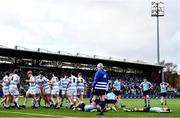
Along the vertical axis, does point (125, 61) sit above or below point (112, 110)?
above

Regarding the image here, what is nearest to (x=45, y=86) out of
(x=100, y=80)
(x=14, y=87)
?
(x=14, y=87)

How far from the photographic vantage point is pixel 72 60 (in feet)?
240

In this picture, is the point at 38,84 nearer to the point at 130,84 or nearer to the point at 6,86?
the point at 6,86

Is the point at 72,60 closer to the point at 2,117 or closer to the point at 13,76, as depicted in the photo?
the point at 13,76

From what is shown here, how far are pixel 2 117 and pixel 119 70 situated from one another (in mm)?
63720

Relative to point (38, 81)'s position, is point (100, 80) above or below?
below

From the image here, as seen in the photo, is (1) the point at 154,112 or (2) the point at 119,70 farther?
(2) the point at 119,70

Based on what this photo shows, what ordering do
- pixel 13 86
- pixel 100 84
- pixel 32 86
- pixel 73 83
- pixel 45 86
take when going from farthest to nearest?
pixel 45 86 < pixel 32 86 < pixel 73 83 < pixel 13 86 < pixel 100 84

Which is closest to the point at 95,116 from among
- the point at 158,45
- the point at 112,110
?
the point at 112,110

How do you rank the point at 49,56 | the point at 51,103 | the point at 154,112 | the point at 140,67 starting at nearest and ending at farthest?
1. the point at 154,112
2. the point at 51,103
3. the point at 49,56
4. the point at 140,67

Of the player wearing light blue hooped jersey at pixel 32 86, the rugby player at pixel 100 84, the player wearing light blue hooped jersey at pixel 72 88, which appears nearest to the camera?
the rugby player at pixel 100 84

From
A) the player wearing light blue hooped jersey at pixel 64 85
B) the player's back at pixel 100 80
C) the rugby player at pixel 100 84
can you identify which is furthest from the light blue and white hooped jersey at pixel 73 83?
the player's back at pixel 100 80

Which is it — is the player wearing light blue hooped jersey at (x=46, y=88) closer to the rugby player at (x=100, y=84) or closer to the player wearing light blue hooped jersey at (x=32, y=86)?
the player wearing light blue hooped jersey at (x=32, y=86)

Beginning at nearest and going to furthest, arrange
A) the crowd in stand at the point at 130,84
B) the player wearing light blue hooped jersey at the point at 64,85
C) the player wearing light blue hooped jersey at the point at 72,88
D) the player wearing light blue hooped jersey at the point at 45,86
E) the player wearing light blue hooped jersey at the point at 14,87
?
the player wearing light blue hooped jersey at the point at 14,87, the player wearing light blue hooped jersey at the point at 72,88, the player wearing light blue hooped jersey at the point at 45,86, the player wearing light blue hooped jersey at the point at 64,85, the crowd in stand at the point at 130,84
